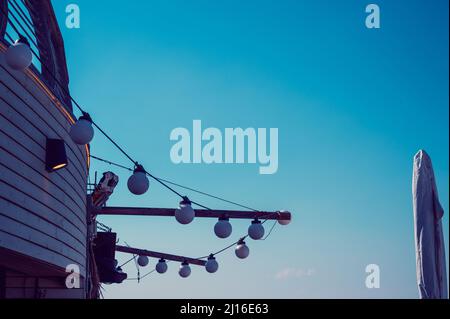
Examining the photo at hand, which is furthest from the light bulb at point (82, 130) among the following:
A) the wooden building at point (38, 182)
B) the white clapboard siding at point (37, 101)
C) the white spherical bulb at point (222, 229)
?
the white spherical bulb at point (222, 229)

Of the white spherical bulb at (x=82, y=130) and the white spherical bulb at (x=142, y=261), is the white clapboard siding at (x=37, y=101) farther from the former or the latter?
the white spherical bulb at (x=142, y=261)

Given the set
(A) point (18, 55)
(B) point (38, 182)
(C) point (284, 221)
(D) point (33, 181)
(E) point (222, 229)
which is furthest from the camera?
(C) point (284, 221)

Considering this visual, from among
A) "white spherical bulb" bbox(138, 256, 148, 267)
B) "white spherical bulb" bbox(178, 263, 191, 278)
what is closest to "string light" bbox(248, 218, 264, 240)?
"white spherical bulb" bbox(178, 263, 191, 278)

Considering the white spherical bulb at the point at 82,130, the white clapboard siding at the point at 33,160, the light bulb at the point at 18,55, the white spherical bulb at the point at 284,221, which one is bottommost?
the white spherical bulb at the point at 284,221

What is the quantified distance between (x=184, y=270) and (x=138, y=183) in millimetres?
8587

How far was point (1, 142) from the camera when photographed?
21.4 feet

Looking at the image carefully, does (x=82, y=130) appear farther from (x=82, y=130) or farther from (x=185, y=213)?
(x=185, y=213)

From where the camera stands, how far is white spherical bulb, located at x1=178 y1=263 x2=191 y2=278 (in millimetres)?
15242

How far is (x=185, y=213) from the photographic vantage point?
8648mm

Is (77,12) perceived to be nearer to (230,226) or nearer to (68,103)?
(68,103)

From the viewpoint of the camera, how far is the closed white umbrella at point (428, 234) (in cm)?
629

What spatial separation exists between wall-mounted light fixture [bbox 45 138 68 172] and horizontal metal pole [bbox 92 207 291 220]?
10.5ft

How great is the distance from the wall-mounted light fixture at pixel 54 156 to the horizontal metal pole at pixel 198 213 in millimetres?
3212

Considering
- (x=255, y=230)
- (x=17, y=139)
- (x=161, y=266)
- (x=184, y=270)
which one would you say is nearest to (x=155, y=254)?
(x=161, y=266)
